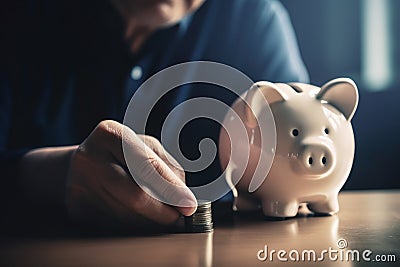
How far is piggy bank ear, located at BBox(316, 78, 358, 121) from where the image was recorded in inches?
27.8

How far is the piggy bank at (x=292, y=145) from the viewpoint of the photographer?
2.20 ft

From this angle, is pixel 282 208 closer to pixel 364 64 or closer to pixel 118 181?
pixel 118 181

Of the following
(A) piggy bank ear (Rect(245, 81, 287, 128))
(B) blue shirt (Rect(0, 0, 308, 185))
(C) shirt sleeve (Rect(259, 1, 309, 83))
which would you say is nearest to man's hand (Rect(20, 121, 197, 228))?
(A) piggy bank ear (Rect(245, 81, 287, 128))

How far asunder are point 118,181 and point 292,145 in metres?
0.22

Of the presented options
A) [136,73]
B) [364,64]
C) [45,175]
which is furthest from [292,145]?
[364,64]

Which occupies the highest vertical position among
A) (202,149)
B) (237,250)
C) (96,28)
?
(96,28)

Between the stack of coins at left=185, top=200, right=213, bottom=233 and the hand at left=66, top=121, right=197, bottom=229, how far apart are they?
22mm

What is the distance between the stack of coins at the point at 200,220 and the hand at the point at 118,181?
2 centimetres

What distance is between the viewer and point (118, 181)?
0.62m

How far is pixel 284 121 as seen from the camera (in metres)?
0.68

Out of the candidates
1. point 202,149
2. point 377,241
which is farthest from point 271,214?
point 202,149

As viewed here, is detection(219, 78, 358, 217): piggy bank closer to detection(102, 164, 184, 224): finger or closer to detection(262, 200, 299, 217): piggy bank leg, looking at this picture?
detection(262, 200, 299, 217): piggy bank leg

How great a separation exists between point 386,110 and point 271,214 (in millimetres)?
665

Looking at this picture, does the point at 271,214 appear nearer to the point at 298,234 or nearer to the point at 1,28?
the point at 298,234
